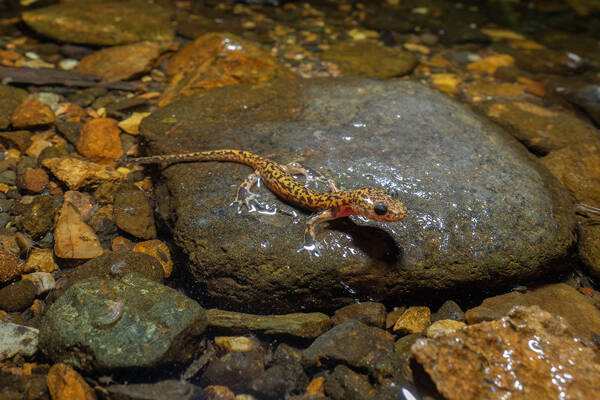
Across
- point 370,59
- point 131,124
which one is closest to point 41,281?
point 131,124

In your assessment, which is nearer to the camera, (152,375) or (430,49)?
(152,375)

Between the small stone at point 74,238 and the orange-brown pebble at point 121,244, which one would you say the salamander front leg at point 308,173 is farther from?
the small stone at point 74,238

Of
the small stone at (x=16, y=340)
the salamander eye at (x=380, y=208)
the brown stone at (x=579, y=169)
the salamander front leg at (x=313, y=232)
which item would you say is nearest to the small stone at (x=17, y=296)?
the small stone at (x=16, y=340)

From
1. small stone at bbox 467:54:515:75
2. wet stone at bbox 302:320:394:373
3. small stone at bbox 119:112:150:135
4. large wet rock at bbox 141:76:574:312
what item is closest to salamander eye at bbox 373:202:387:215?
large wet rock at bbox 141:76:574:312

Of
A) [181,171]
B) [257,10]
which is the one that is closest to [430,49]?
[257,10]

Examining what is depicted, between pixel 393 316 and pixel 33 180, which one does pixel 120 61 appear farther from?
pixel 393 316

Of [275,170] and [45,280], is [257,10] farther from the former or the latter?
[45,280]
